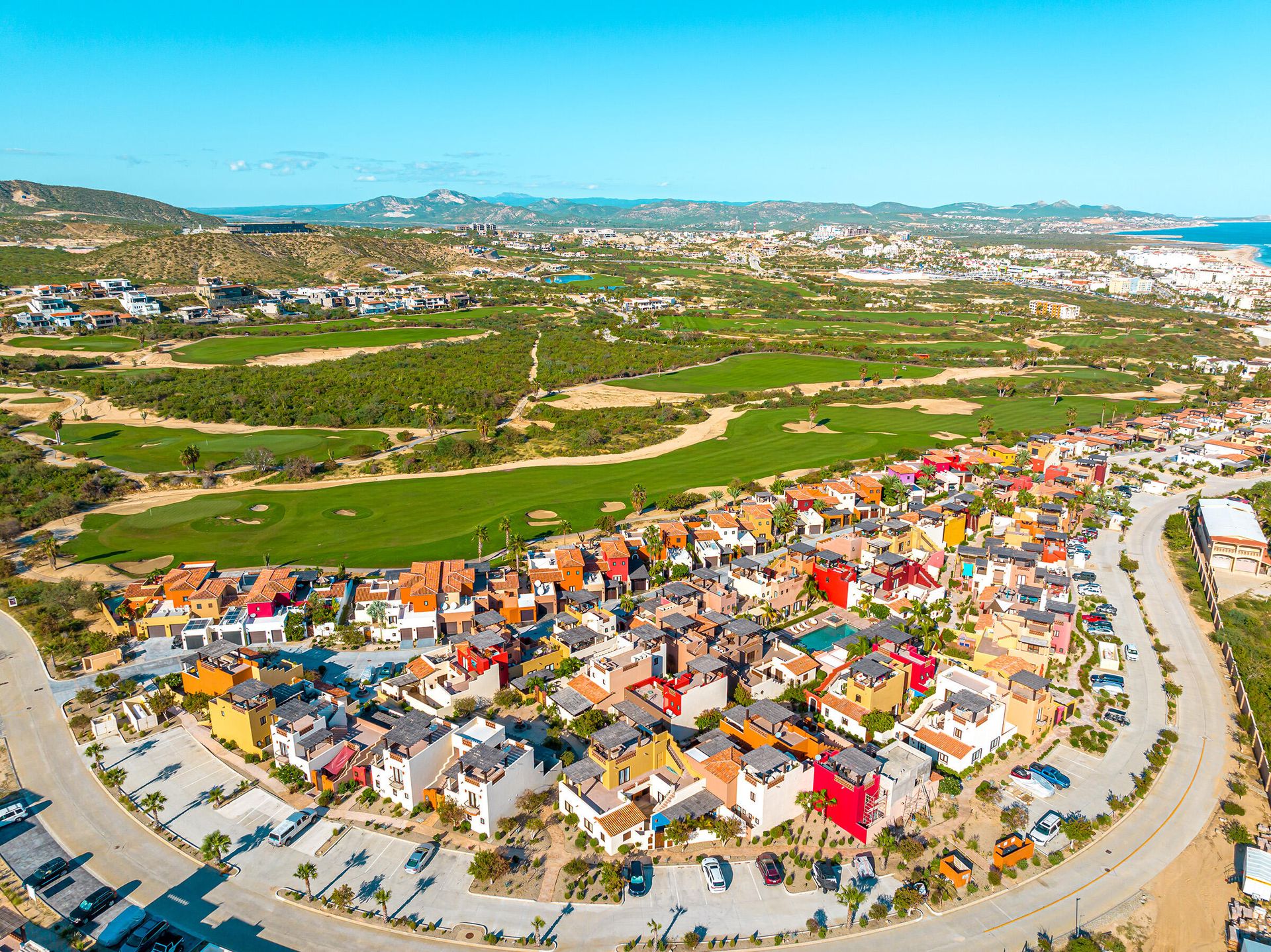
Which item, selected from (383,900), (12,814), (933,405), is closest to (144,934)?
(383,900)

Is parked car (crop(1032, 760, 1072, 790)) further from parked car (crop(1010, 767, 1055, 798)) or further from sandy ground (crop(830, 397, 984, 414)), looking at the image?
sandy ground (crop(830, 397, 984, 414))

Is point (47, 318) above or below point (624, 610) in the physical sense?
above

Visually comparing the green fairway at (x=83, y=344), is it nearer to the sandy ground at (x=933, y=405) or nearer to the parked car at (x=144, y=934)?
the sandy ground at (x=933, y=405)

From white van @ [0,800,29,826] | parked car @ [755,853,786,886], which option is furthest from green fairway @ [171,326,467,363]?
parked car @ [755,853,786,886]

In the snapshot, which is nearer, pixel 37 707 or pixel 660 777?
pixel 660 777

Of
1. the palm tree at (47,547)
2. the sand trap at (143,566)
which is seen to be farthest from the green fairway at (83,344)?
the sand trap at (143,566)

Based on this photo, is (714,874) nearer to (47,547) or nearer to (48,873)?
(48,873)

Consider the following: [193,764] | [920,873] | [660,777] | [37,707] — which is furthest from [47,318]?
[920,873]

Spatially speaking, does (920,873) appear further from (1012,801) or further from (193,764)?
(193,764)
